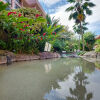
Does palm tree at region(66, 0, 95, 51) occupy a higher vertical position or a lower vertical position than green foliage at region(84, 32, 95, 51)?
higher

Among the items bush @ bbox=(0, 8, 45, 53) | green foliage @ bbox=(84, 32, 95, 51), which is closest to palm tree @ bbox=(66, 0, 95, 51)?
green foliage @ bbox=(84, 32, 95, 51)

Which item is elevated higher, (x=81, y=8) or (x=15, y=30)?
(x=81, y=8)

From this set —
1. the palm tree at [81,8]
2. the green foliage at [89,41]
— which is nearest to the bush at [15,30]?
the palm tree at [81,8]

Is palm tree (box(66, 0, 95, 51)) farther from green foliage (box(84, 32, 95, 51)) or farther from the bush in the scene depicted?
the bush

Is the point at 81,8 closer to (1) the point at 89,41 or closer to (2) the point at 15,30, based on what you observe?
(1) the point at 89,41

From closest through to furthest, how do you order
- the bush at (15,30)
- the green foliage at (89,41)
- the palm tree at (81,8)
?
the bush at (15,30) < the palm tree at (81,8) < the green foliage at (89,41)

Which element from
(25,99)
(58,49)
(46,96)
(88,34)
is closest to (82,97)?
(46,96)

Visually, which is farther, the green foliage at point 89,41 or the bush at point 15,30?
the green foliage at point 89,41

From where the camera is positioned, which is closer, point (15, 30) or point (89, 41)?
point (15, 30)

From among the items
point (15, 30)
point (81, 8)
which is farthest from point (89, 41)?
point (15, 30)

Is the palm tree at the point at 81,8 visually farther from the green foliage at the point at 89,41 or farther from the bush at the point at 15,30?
the bush at the point at 15,30

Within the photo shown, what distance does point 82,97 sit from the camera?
3.25 feet

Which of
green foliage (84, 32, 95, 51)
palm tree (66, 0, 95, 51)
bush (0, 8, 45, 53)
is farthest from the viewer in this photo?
green foliage (84, 32, 95, 51)

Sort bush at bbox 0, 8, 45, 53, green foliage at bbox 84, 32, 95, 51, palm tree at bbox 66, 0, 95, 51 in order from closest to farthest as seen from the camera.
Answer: bush at bbox 0, 8, 45, 53, palm tree at bbox 66, 0, 95, 51, green foliage at bbox 84, 32, 95, 51
